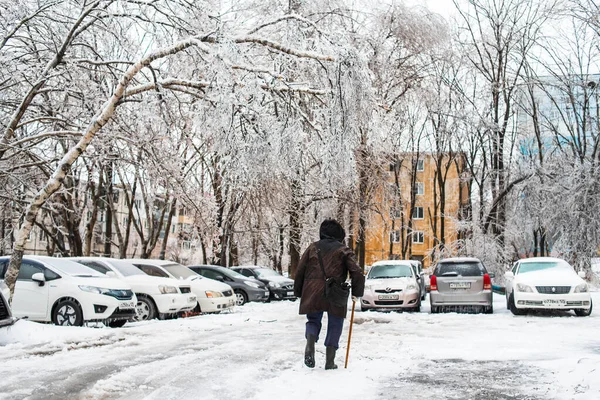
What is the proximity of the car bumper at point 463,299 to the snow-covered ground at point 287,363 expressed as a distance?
3827mm

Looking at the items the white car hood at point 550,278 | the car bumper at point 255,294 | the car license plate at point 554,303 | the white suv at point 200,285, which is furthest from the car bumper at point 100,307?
the car license plate at point 554,303

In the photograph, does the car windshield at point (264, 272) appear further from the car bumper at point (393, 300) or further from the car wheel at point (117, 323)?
Result: the car wheel at point (117, 323)

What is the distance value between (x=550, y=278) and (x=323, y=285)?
1091 centimetres

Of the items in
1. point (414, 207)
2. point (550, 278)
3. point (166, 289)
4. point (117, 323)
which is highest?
point (414, 207)

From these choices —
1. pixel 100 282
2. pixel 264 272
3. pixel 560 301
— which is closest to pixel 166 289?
pixel 100 282

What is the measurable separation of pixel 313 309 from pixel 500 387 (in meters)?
2.17

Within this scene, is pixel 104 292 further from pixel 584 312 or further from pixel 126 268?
pixel 584 312

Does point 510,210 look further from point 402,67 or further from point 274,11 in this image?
point 274,11

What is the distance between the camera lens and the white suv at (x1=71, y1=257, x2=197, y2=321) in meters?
15.5

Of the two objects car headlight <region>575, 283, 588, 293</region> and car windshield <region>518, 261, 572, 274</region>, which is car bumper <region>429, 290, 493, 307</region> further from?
car headlight <region>575, 283, 588, 293</region>

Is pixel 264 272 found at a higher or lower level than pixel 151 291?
higher

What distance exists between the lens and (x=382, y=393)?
620 centimetres

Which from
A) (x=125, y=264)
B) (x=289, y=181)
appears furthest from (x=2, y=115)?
(x=289, y=181)

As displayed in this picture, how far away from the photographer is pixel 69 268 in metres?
13.8
